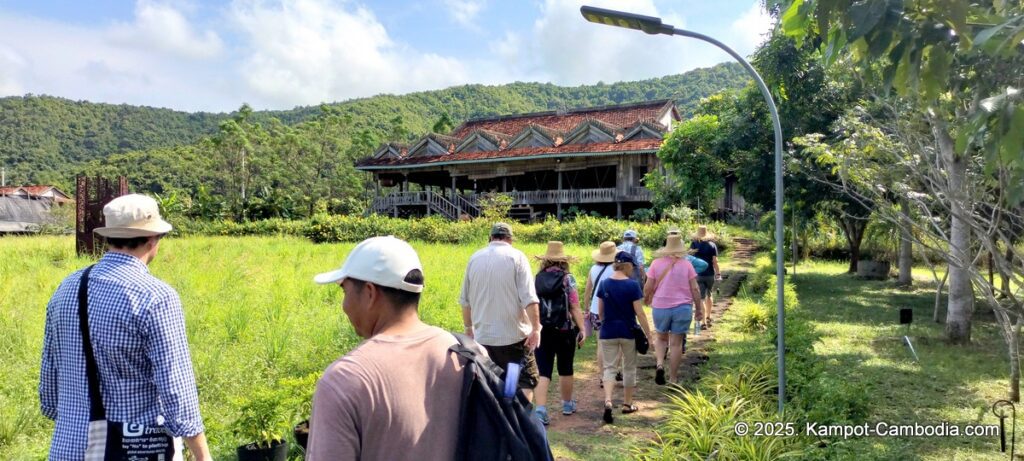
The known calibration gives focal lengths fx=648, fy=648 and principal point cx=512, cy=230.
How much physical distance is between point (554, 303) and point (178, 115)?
82750 millimetres

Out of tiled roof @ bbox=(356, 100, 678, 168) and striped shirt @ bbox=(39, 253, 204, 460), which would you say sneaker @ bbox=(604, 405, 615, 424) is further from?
tiled roof @ bbox=(356, 100, 678, 168)

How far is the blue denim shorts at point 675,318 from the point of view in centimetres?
639

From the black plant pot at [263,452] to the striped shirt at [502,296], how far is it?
59.3 inches

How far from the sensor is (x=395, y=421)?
5.41 feet

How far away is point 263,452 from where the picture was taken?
3992 millimetres

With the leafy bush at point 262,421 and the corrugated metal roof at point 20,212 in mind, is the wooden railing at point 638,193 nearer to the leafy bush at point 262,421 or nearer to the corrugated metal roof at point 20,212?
the leafy bush at point 262,421

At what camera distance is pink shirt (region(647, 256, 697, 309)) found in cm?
640

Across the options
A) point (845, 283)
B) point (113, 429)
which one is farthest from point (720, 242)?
point (113, 429)

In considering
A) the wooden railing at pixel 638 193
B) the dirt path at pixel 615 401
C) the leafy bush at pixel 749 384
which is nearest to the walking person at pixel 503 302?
the dirt path at pixel 615 401

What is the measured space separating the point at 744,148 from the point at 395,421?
13.2 meters

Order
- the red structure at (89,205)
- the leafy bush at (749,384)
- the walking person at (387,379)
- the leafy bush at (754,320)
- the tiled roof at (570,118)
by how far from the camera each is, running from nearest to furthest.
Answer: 1. the walking person at (387,379)
2. the leafy bush at (749,384)
3. the leafy bush at (754,320)
4. the red structure at (89,205)
5. the tiled roof at (570,118)

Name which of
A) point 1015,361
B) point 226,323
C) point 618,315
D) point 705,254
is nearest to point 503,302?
point 618,315

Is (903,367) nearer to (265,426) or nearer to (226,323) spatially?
(265,426)

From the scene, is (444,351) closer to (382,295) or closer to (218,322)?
(382,295)
